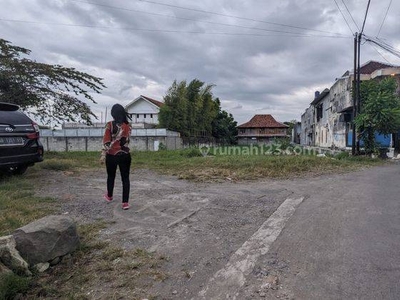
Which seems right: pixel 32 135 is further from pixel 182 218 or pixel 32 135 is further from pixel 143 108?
pixel 143 108

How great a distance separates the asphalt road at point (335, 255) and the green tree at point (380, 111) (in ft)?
35.8

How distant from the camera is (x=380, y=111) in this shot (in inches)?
575

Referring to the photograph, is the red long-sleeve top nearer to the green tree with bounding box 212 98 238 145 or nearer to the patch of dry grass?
the patch of dry grass

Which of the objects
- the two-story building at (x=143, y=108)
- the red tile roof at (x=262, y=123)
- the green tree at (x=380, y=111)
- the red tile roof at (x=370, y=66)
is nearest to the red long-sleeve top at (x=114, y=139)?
the green tree at (x=380, y=111)

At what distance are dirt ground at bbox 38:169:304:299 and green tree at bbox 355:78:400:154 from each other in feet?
33.7

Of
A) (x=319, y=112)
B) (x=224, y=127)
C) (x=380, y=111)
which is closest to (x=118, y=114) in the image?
(x=380, y=111)

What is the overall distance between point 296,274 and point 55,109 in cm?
1421

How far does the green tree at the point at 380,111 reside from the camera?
47.5 feet

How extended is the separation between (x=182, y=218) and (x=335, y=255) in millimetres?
1949

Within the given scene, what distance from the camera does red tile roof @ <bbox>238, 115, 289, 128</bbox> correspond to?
208 ft

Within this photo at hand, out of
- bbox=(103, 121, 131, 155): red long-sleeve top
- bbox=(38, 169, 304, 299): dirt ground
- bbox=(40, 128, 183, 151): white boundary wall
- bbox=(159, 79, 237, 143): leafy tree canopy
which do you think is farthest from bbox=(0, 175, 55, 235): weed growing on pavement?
bbox=(159, 79, 237, 143): leafy tree canopy

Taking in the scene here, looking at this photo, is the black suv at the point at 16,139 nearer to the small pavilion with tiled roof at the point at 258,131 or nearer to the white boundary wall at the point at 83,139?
the white boundary wall at the point at 83,139

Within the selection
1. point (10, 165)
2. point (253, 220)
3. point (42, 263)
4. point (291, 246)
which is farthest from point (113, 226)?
point (10, 165)

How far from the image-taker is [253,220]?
166 inches
